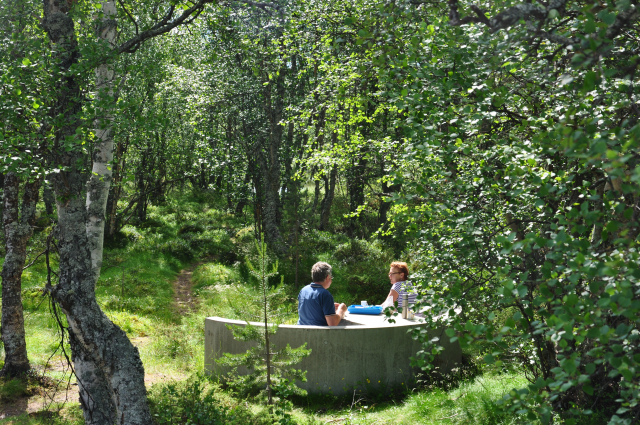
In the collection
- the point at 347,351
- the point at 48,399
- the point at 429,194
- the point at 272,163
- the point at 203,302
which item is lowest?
the point at 48,399

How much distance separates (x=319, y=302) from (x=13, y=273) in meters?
4.22

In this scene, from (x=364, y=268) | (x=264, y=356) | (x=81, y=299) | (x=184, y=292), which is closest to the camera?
(x=81, y=299)

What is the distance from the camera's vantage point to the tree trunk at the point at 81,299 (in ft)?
14.8

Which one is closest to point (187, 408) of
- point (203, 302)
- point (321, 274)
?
point (321, 274)

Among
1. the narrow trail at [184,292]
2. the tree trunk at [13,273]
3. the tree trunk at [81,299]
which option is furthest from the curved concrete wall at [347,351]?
the narrow trail at [184,292]

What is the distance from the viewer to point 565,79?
187 cm

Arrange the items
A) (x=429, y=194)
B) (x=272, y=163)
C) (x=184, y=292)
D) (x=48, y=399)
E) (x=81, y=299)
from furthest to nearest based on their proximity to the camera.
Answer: (x=272, y=163) < (x=184, y=292) < (x=48, y=399) < (x=81, y=299) < (x=429, y=194)

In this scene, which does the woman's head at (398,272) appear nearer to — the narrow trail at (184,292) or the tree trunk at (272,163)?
the narrow trail at (184,292)

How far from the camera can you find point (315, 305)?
6.77 meters

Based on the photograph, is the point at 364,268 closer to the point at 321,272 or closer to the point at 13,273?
the point at 321,272

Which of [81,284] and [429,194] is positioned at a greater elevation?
[429,194]

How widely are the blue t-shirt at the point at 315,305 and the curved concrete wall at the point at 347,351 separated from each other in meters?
0.26

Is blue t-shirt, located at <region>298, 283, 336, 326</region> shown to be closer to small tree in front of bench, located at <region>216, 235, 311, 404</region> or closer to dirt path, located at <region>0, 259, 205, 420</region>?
small tree in front of bench, located at <region>216, 235, 311, 404</region>

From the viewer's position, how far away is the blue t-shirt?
6.68 m
